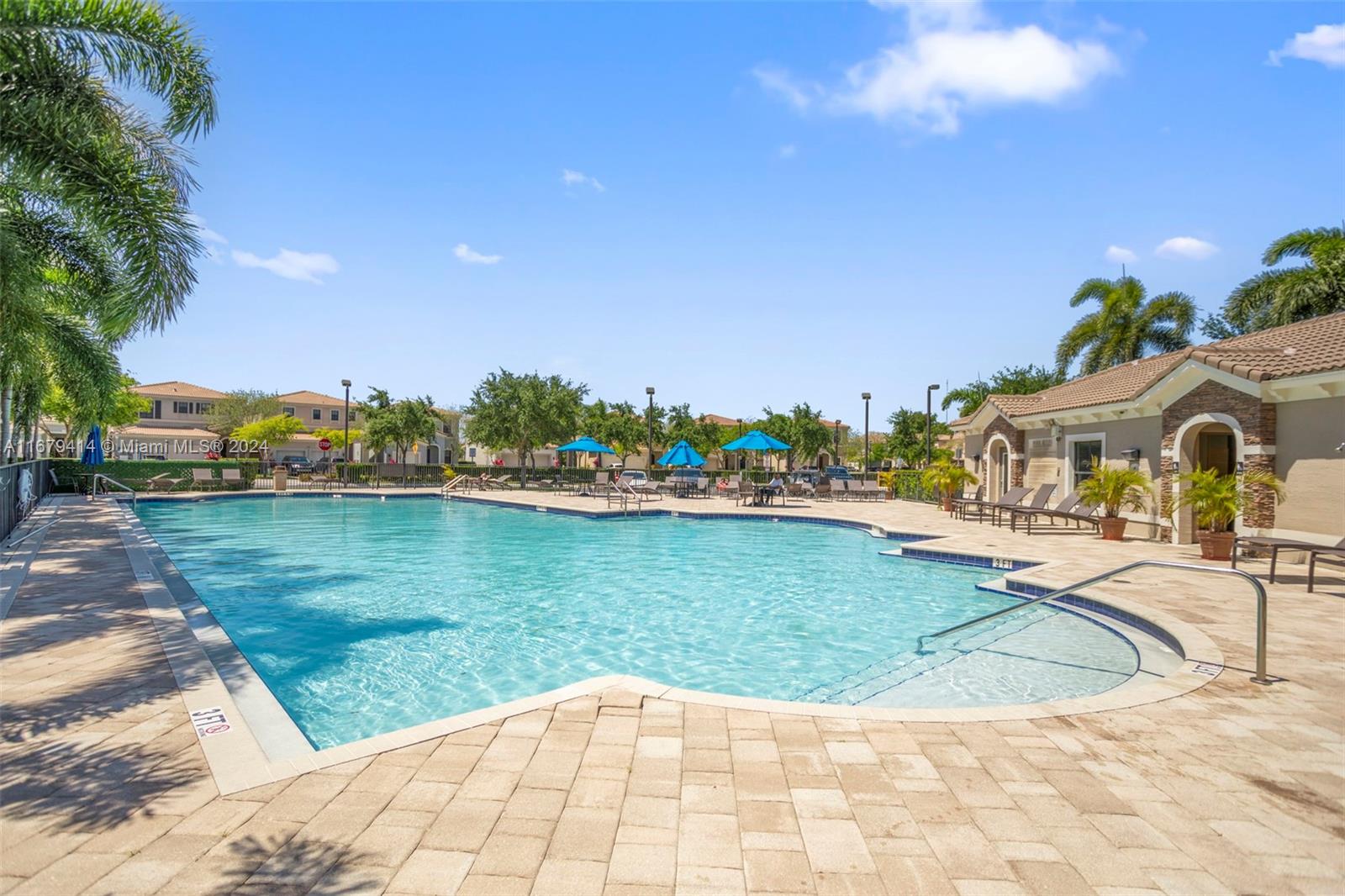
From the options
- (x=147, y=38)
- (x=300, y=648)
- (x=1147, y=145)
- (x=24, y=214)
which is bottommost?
(x=300, y=648)

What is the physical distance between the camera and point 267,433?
5256 centimetres

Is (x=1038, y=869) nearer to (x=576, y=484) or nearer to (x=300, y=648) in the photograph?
(x=300, y=648)

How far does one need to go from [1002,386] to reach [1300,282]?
18135 millimetres

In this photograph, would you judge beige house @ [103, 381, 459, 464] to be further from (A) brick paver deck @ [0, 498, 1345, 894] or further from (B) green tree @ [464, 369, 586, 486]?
(A) brick paver deck @ [0, 498, 1345, 894]

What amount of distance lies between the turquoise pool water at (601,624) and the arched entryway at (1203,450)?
5138 millimetres

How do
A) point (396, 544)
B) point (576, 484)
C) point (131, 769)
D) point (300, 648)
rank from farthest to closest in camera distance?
point (576, 484) → point (396, 544) → point (300, 648) → point (131, 769)

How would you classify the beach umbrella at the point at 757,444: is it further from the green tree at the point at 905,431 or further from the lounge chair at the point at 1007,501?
the green tree at the point at 905,431

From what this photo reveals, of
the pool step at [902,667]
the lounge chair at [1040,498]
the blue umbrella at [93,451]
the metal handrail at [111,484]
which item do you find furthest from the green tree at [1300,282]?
the blue umbrella at [93,451]

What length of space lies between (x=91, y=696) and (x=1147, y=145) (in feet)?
56.7

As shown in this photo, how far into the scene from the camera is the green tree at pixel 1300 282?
19.3 m

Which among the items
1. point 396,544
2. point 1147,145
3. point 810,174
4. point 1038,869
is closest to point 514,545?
point 396,544

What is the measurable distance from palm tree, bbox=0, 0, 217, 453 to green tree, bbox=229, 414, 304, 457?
4600 centimetres

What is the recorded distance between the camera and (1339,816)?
3.05 metres

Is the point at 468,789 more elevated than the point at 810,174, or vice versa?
the point at 810,174
